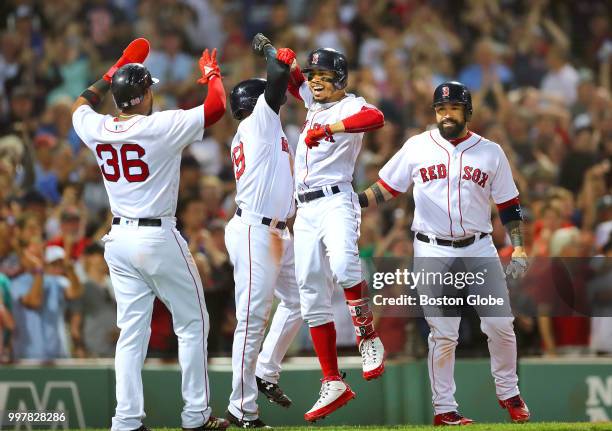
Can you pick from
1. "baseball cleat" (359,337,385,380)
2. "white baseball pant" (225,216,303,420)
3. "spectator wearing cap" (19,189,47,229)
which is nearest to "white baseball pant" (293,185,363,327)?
"white baseball pant" (225,216,303,420)

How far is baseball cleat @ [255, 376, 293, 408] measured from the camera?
7.46 meters

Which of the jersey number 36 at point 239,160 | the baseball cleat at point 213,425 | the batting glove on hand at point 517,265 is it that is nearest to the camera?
the baseball cleat at point 213,425

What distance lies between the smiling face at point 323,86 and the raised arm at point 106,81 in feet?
→ 3.61

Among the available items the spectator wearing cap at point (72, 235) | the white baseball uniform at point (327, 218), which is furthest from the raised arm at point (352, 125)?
the spectator wearing cap at point (72, 235)

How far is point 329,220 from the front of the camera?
715 cm

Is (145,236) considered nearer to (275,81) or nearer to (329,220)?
(329,220)

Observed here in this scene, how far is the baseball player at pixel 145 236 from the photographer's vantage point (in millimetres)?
6785

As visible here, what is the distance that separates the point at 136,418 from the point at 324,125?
206cm

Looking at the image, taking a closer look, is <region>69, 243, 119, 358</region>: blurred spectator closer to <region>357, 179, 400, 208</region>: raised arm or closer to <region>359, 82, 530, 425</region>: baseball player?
<region>357, 179, 400, 208</region>: raised arm

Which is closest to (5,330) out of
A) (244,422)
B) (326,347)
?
(244,422)

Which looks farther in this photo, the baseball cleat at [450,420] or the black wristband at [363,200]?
the black wristband at [363,200]

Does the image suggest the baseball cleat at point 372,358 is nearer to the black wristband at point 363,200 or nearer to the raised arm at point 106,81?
the black wristband at point 363,200

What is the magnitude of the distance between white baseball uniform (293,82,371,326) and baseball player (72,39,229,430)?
70cm

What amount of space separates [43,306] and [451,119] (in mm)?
3703
